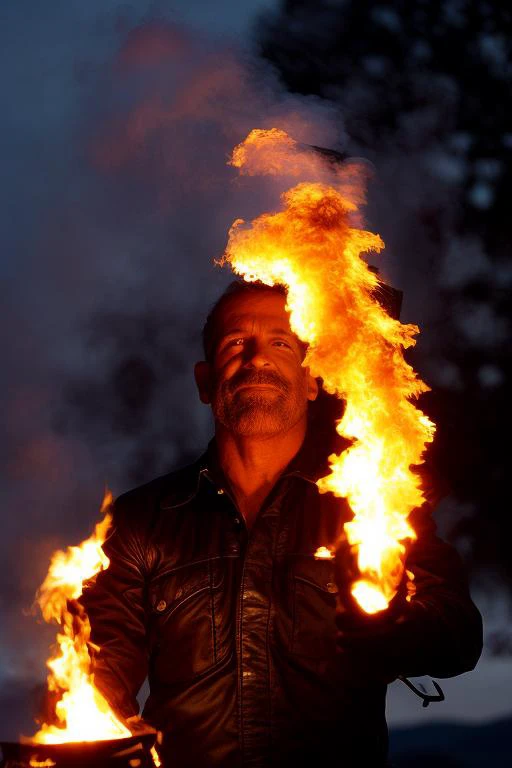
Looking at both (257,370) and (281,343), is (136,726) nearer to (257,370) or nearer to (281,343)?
(257,370)

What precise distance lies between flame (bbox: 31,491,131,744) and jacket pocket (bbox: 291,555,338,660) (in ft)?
2.96

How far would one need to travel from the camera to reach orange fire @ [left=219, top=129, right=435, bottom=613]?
327 centimetres

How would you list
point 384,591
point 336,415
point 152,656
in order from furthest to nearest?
point 336,415 < point 152,656 < point 384,591

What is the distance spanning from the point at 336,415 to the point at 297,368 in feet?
1.83

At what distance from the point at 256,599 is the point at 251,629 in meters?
0.14

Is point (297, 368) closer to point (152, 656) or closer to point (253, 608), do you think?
point (253, 608)

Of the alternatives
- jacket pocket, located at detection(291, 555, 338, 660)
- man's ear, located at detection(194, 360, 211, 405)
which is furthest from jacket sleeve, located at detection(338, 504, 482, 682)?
man's ear, located at detection(194, 360, 211, 405)

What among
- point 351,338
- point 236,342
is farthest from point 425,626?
point 236,342

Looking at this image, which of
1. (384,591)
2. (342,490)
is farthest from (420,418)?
(384,591)

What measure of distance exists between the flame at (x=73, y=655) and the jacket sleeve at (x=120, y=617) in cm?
16

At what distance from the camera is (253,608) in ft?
12.7

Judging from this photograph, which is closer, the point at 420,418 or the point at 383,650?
the point at 383,650

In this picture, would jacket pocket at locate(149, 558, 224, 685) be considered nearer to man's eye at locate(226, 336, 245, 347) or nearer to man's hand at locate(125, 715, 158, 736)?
man's hand at locate(125, 715, 158, 736)

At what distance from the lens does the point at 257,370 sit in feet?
14.5
